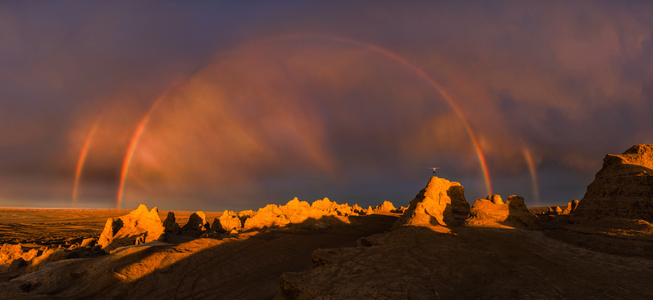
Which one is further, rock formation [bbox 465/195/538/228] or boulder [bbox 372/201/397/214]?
boulder [bbox 372/201/397/214]

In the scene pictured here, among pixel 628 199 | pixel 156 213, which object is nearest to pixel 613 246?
pixel 628 199

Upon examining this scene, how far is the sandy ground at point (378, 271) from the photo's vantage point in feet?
30.1

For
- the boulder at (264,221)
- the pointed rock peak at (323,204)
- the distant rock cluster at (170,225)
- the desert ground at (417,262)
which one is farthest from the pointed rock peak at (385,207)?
the desert ground at (417,262)

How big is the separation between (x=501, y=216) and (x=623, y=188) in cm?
958

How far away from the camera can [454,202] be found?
42.7 m

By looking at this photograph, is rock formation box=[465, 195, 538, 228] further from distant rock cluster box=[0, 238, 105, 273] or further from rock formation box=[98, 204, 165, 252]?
distant rock cluster box=[0, 238, 105, 273]

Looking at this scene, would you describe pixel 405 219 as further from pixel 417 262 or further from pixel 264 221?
pixel 264 221

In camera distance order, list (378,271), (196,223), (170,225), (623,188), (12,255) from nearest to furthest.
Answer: (378,271) → (623,188) → (12,255) → (170,225) → (196,223)

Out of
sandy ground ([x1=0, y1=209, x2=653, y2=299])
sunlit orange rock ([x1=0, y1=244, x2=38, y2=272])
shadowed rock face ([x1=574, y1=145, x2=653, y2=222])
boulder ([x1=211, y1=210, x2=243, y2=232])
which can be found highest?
shadowed rock face ([x1=574, y1=145, x2=653, y2=222])

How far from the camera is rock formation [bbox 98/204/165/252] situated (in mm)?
31391

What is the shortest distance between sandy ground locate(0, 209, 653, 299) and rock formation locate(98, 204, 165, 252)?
1408 cm

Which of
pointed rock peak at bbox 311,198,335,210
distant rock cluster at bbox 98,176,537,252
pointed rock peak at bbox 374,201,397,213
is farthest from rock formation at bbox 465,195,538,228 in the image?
pointed rock peak at bbox 374,201,397,213

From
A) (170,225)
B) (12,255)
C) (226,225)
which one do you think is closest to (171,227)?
(170,225)

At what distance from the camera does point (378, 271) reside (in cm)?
1063
